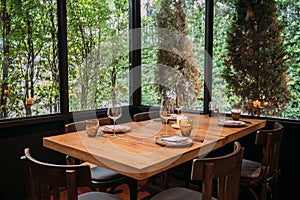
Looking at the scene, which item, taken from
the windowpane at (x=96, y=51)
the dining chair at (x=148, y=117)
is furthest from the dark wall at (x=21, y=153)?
the dining chair at (x=148, y=117)

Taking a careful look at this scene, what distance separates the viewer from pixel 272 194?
256cm

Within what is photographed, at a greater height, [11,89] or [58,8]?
[58,8]

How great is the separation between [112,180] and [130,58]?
2044mm

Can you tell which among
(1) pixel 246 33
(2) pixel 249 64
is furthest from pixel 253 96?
(1) pixel 246 33

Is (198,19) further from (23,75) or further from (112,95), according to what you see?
(23,75)

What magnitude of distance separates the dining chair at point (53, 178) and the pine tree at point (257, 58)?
2.10m

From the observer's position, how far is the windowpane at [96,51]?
3283mm

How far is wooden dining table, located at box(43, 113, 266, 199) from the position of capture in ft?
5.02

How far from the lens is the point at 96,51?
3516mm

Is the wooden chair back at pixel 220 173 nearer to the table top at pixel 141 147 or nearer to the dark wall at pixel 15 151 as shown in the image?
the table top at pixel 141 147

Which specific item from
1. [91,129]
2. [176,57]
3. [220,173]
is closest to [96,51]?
[176,57]

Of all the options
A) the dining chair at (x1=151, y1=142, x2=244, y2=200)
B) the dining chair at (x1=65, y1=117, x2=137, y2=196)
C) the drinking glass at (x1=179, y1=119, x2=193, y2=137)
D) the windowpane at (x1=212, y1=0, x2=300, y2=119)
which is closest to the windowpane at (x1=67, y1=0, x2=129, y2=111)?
the dining chair at (x1=65, y1=117, x2=137, y2=196)

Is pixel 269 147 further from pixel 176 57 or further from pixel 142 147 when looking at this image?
pixel 176 57

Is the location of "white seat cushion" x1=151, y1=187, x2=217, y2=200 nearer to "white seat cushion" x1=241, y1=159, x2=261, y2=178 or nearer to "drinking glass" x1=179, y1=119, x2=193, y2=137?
"drinking glass" x1=179, y1=119, x2=193, y2=137
